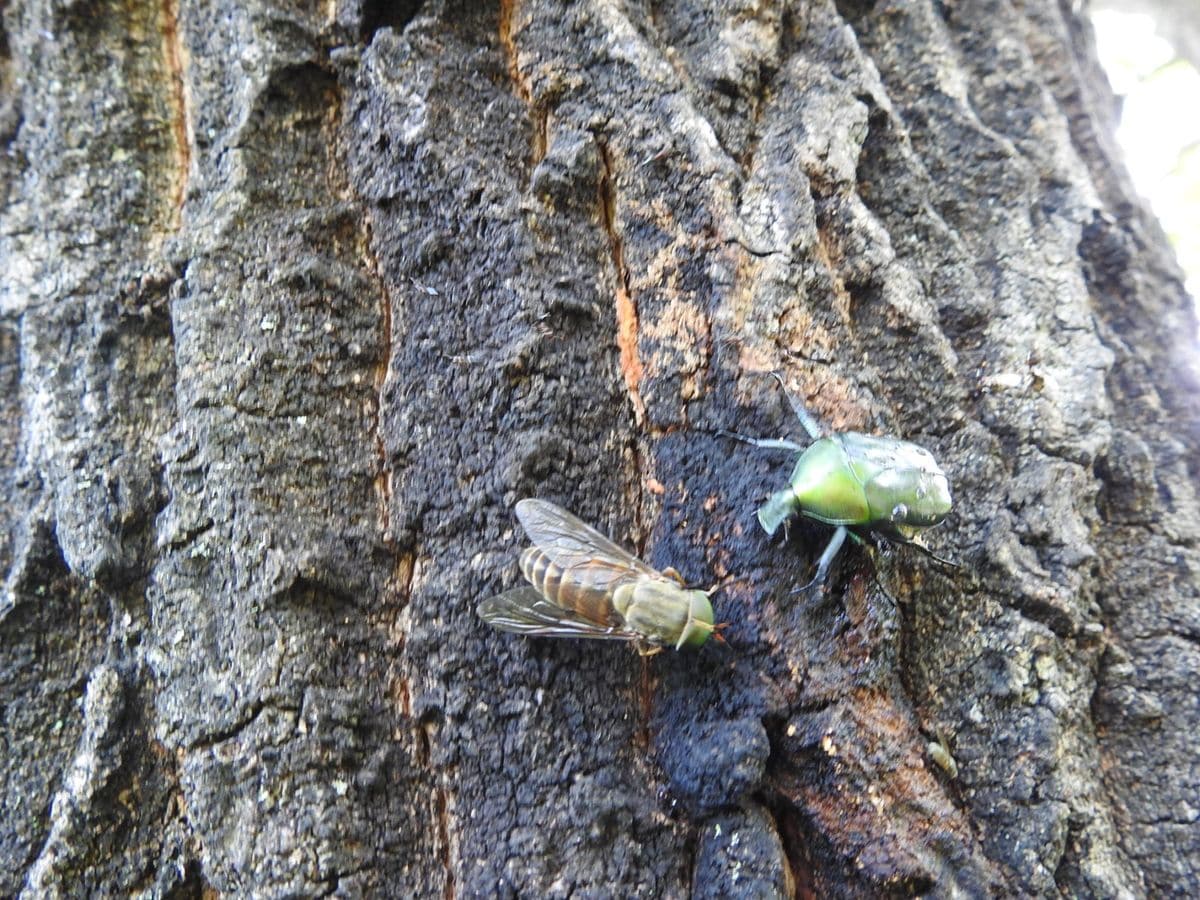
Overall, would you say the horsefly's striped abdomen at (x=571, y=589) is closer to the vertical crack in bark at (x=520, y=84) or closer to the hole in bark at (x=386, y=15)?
the vertical crack in bark at (x=520, y=84)

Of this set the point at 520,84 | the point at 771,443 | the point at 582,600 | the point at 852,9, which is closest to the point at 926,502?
the point at 771,443

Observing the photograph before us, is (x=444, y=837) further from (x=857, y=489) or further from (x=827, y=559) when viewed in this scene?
(x=857, y=489)

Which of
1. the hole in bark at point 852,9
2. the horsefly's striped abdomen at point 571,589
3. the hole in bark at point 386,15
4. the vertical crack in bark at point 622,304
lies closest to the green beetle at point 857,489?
the vertical crack in bark at point 622,304

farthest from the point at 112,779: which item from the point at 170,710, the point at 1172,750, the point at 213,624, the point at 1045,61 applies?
the point at 1045,61

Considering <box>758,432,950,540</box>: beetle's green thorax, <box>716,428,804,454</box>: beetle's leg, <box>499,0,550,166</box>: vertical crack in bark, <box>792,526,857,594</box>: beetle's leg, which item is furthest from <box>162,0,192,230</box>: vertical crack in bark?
<box>792,526,857,594</box>: beetle's leg

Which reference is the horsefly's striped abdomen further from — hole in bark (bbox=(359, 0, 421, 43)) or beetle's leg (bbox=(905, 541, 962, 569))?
hole in bark (bbox=(359, 0, 421, 43))

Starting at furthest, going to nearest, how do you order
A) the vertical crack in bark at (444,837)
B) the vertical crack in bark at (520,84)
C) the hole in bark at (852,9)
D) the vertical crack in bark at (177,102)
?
the hole in bark at (852,9) → the vertical crack in bark at (177,102) → the vertical crack in bark at (520,84) → the vertical crack in bark at (444,837)
